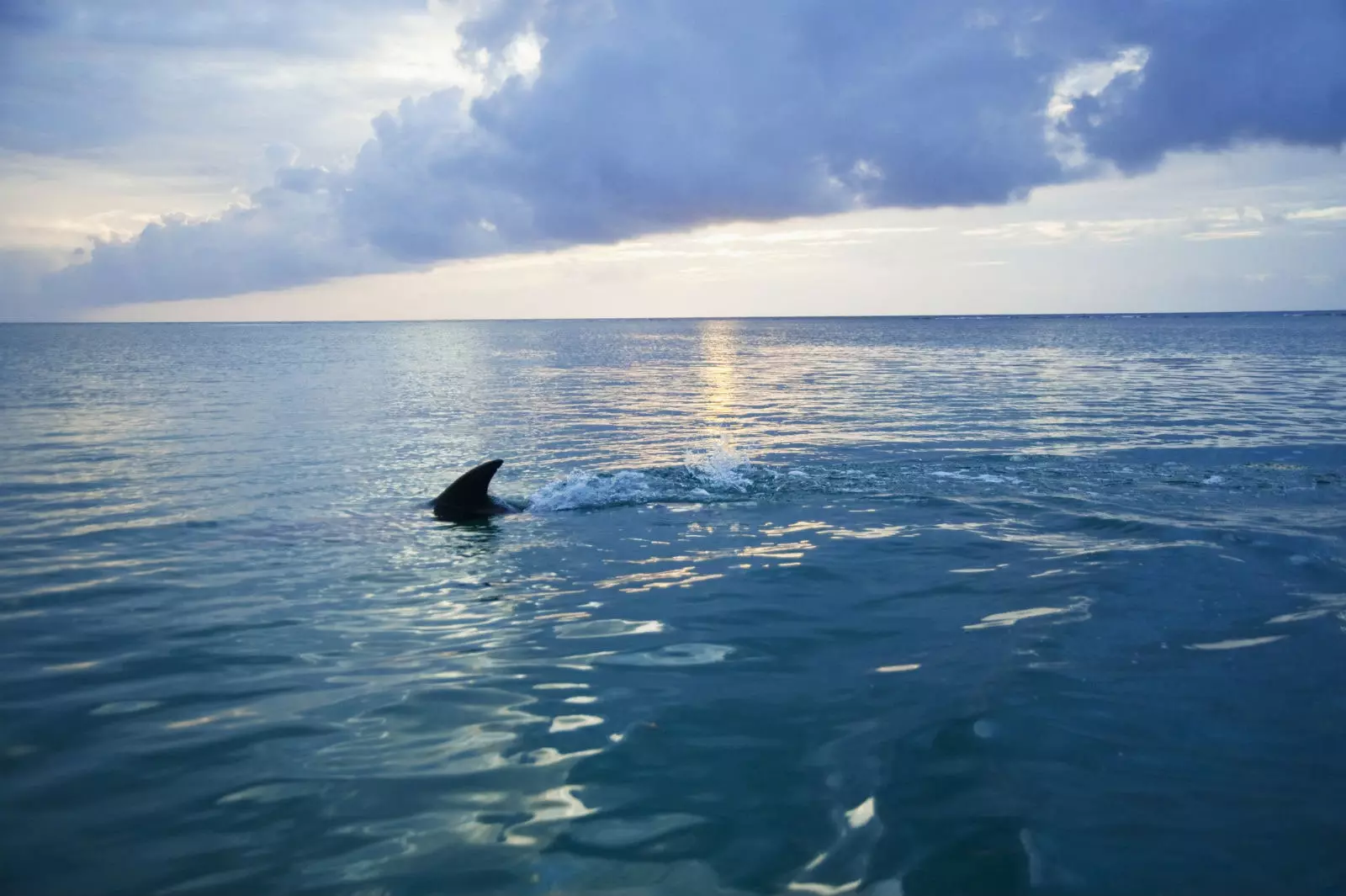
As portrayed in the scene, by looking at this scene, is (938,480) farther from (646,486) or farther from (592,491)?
(592,491)

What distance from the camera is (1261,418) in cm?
3306

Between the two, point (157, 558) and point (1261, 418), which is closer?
point (157, 558)

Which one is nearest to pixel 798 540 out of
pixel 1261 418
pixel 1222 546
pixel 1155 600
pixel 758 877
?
pixel 1155 600

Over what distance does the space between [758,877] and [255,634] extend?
8.03 m

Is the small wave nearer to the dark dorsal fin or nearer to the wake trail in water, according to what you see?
the wake trail in water

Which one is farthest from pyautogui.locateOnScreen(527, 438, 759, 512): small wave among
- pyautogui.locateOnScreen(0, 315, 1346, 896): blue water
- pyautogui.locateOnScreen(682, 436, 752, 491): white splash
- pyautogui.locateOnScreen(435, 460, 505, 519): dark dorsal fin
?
pyautogui.locateOnScreen(435, 460, 505, 519): dark dorsal fin

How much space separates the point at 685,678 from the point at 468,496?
974cm

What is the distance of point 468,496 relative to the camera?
60.4ft

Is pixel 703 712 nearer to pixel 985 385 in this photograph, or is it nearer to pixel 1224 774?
pixel 1224 774

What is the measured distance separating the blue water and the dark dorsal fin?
0.76 meters

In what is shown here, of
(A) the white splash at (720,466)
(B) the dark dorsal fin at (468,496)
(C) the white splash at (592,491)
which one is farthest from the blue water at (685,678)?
(B) the dark dorsal fin at (468,496)

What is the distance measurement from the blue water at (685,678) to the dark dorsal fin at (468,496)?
764 mm

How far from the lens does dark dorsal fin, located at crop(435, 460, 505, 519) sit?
18281mm

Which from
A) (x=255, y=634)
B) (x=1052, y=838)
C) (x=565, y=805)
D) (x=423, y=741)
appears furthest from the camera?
(x=255, y=634)
